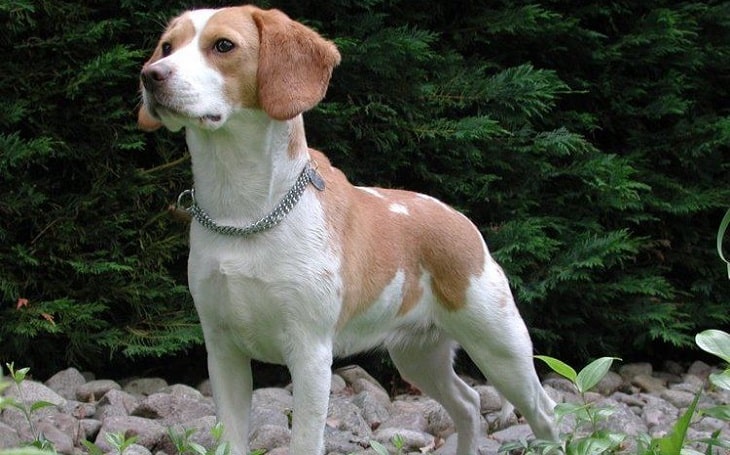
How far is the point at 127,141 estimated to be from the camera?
4.84 m

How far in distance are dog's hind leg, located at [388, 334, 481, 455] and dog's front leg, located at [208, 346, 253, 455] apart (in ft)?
2.89

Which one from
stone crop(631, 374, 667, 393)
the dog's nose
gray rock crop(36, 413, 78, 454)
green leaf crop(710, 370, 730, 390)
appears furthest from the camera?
stone crop(631, 374, 667, 393)

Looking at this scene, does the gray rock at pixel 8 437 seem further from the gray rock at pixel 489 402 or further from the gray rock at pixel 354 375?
the gray rock at pixel 489 402

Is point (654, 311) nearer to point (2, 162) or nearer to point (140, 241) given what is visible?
point (140, 241)

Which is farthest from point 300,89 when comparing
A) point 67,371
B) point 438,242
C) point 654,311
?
point 654,311

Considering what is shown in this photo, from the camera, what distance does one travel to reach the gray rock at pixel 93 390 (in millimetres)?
4781

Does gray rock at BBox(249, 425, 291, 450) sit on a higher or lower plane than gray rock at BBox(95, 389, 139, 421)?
higher

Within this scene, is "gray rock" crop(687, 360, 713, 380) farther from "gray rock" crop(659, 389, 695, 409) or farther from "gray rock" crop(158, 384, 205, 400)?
"gray rock" crop(158, 384, 205, 400)

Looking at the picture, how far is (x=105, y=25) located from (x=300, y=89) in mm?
2003

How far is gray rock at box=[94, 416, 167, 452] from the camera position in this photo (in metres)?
3.87

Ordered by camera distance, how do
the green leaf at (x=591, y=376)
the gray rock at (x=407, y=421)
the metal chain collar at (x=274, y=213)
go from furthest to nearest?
the gray rock at (x=407, y=421)
the metal chain collar at (x=274, y=213)
the green leaf at (x=591, y=376)

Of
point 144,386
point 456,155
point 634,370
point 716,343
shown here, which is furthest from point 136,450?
Answer: point 634,370

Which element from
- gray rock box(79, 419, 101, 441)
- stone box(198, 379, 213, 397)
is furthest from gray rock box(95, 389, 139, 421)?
stone box(198, 379, 213, 397)

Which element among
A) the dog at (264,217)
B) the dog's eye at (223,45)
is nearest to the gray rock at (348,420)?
the dog at (264,217)
